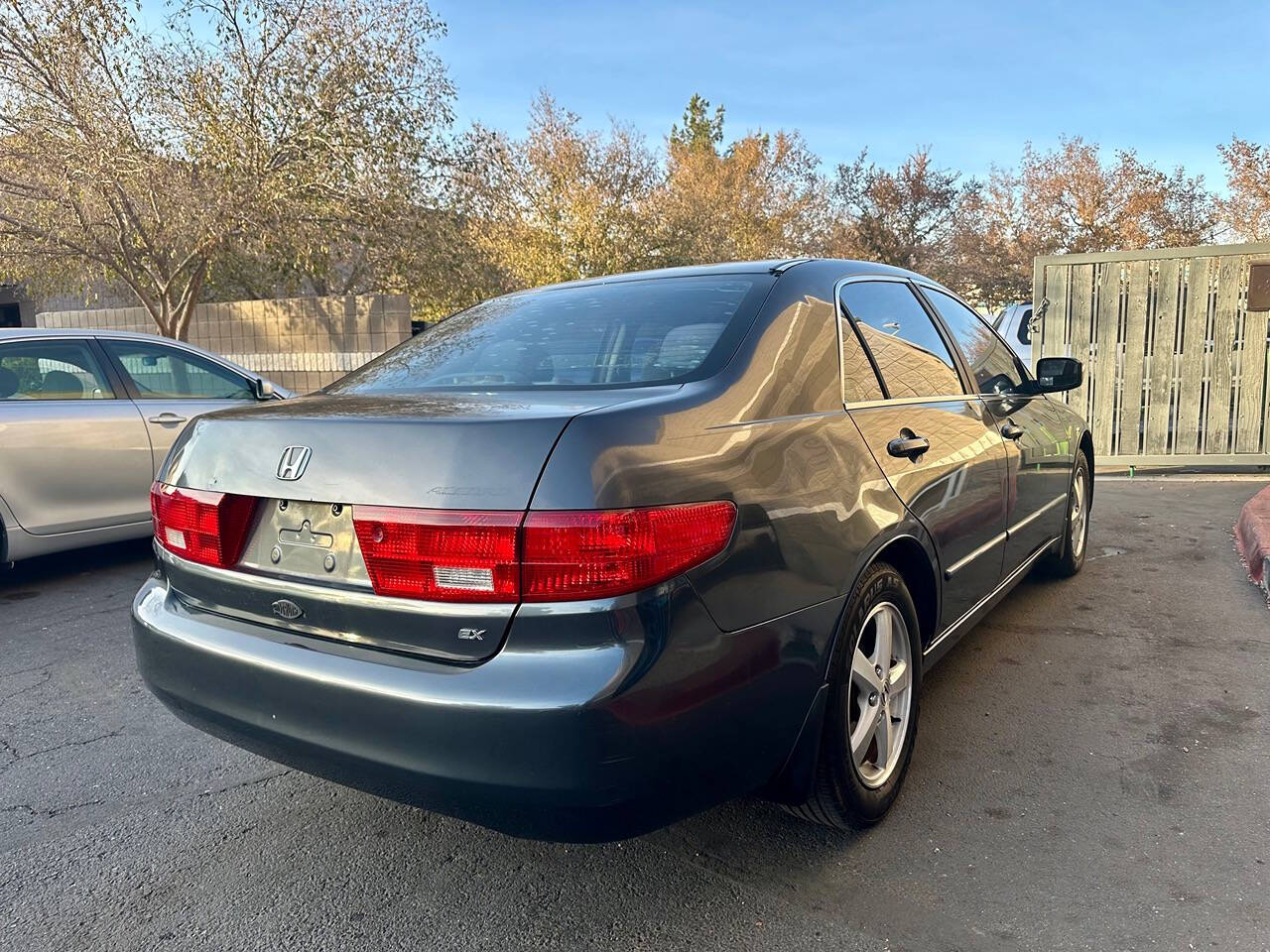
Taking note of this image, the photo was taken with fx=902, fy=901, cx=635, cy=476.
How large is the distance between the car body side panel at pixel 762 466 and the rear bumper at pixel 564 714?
0.35 ft

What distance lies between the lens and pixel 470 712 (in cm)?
176

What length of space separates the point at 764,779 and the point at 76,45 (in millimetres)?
12734

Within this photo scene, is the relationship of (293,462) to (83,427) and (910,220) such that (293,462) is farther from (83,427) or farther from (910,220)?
(910,220)

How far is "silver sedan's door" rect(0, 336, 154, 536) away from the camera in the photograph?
493cm

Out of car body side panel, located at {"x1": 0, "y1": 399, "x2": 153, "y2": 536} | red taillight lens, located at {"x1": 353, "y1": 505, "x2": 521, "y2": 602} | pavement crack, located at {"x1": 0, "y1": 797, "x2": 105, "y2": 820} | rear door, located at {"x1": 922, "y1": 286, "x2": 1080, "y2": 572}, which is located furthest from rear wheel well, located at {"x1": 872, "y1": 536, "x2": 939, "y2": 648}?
car body side panel, located at {"x1": 0, "y1": 399, "x2": 153, "y2": 536}

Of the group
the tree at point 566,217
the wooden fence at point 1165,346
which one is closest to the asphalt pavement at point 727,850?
the wooden fence at point 1165,346

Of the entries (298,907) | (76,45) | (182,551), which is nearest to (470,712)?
(298,907)

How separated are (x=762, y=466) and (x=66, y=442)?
15.3 ft

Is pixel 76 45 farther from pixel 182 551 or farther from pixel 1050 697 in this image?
pixel 1050 697

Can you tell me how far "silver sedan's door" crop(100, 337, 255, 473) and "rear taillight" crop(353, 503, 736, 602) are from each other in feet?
13.4

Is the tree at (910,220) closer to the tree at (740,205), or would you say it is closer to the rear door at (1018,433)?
the tree at (740,205)

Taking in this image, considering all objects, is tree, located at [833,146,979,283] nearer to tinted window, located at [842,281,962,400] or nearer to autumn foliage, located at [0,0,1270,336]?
autumn foliage, located at [0,0,1270,336]

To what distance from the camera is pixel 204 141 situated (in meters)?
11.7

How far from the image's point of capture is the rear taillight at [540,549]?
1730 mm
